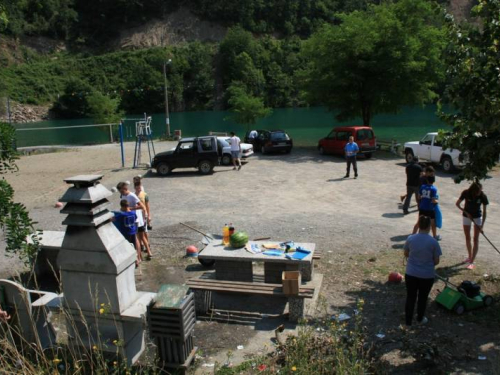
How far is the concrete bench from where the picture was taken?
686 cm

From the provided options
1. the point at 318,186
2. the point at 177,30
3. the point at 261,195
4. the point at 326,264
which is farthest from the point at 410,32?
the point at 177,30

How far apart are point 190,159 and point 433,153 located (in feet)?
33.0

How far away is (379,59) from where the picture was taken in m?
26.4

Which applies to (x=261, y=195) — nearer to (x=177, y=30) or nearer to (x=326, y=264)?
(x=326, y=264)

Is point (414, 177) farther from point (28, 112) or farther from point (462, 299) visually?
point (28, 112)

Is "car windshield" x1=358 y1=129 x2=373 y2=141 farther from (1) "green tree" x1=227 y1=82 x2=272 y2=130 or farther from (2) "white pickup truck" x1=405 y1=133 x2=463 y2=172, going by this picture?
(1) "green tree" x1=227 y1=82 x2=272 y2=130

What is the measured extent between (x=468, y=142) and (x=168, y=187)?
12002 millimetres

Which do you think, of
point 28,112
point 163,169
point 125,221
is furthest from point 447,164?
point 28,112

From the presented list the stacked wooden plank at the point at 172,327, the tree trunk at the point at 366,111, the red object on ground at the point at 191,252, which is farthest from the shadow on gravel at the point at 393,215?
the tree trunk at the point at 366,111

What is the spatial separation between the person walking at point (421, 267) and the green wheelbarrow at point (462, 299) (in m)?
0.58

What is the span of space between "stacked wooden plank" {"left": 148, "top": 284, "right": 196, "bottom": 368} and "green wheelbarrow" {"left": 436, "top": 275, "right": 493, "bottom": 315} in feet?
12.3

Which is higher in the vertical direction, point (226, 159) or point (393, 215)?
point (226, 159)

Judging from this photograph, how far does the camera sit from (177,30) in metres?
115

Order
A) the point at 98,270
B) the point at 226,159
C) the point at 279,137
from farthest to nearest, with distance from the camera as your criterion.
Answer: the point at 279,137
the point at 226,159
the point at 98,270
